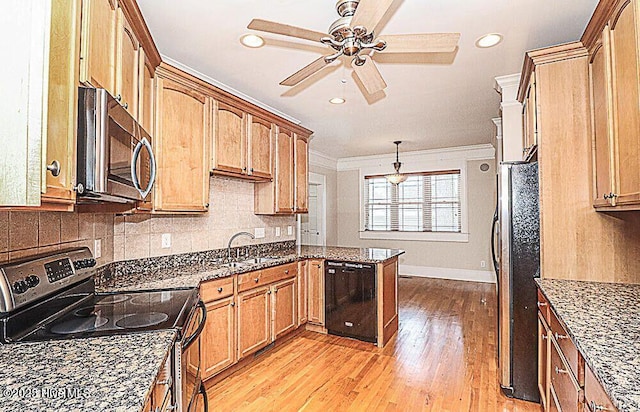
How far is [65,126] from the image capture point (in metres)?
1.14

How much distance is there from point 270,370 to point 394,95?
Result: 2813 mm

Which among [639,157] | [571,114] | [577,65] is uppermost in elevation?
[577,65]

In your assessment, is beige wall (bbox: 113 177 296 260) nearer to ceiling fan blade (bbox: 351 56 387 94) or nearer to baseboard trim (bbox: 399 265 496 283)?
ceiling fan blade (bbox: 351 56 387 94)

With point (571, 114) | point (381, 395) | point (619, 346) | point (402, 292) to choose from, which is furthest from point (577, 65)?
point (402, 292)

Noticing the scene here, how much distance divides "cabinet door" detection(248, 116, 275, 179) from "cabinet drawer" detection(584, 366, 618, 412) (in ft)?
9.51

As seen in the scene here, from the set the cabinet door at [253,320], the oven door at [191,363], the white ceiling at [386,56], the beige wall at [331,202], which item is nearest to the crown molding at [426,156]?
the beige wall at [331,202]

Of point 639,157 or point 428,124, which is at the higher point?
point 428,124

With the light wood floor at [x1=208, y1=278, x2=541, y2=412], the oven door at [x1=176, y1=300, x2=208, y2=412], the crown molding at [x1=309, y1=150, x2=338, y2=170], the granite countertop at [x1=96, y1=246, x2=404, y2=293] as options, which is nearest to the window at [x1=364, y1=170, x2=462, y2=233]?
the crown molding at [x1=309, y1=150, x2=338, y2=170]

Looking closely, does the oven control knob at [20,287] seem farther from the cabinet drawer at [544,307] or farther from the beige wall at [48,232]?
the cabinet drawer at [544,307]

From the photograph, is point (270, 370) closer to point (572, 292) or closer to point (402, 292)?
point (572, 292)

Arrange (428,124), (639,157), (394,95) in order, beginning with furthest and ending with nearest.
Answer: (428,124) < (394,95) < (639,157)

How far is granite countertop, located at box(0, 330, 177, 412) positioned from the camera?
0.88 m

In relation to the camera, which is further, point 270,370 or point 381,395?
point 270,370

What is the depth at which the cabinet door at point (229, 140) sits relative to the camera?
10.3 ft
